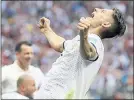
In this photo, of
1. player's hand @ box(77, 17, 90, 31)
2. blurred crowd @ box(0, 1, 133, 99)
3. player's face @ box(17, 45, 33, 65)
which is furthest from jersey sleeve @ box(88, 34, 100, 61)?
blurred crowd @ box(0, 1, 133, 99)

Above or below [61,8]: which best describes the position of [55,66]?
below

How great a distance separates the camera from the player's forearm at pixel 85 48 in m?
4.61

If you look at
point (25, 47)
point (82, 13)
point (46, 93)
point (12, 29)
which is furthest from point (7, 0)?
point (46, 93)

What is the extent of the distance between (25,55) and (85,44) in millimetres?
4665

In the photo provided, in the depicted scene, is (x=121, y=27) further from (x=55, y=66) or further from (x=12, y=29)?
(x=12, y=29)

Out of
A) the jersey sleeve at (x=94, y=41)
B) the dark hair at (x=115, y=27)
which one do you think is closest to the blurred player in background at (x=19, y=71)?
the dark hair at (x=115, y=27)

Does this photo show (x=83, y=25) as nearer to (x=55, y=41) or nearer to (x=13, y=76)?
(x=55, y=41)

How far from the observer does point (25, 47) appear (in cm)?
944

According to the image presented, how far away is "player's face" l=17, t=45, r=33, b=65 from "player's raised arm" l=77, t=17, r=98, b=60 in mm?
4353

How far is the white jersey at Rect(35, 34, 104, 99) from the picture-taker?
4.94 m

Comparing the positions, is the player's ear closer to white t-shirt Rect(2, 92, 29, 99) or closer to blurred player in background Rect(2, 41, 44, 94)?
white t-shirt Rect(2, 92, 29, 99)

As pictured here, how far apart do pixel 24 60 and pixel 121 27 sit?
4112mm

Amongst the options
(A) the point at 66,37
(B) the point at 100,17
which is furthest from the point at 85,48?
(A) the point at 66,37

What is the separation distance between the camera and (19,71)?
8.99 meters
